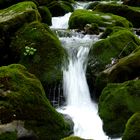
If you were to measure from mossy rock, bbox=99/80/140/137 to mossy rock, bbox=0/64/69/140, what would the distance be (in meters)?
1.08

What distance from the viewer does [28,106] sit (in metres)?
9.50

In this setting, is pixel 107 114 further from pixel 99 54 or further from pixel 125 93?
pixel 99 54

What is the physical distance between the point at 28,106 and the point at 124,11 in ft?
40.7

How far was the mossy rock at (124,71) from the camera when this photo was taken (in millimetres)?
12211

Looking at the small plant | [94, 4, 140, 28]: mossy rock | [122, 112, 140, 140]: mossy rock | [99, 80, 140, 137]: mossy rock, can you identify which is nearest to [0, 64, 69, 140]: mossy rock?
[99, 80, 140, 137]: mossy rock

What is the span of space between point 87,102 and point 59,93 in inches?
33.1

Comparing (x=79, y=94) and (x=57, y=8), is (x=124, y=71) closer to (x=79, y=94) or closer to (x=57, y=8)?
(x=79, y=94)

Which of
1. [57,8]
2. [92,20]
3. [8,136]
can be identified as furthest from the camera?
[57,8]

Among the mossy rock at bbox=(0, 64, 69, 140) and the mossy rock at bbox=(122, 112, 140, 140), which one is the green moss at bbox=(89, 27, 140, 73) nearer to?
the mossy rock at bbox=(0, 64, 69, 140)

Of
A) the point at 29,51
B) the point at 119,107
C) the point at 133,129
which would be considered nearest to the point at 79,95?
the point at 29,51

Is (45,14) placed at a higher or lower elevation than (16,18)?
lower

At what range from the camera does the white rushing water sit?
10828mm

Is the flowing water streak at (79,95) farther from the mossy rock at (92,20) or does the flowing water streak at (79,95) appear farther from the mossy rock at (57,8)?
the mossy rock at (57,8)

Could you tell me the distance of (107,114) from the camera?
10.7 metres
